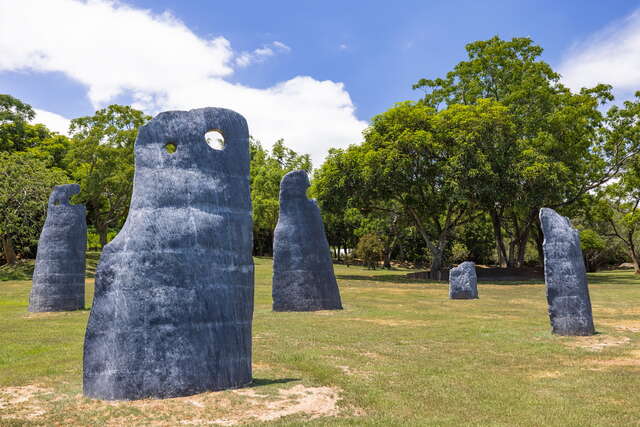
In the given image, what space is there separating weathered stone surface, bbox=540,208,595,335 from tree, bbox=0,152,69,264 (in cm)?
2712

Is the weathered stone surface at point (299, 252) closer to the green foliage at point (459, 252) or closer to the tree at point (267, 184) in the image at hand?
the tree at point (267, 184)

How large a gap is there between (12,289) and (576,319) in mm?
23548

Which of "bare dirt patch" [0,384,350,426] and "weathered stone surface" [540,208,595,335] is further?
"weathered stone surface" [540,208,595,335]

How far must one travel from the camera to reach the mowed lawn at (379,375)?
6.39 m

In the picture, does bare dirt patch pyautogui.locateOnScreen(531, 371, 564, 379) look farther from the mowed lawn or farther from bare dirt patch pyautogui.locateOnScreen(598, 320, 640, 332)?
bare dirt patch pyautogui.locateOnScreen(598, 320, 640, 332)


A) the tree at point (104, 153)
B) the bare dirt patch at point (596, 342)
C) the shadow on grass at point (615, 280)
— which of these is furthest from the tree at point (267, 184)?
the bare dirt patch at point (596, 342)

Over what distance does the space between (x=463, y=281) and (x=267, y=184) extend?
34479 mm

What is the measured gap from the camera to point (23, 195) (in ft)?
101

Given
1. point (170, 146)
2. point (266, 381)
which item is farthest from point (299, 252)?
point (266, 381)

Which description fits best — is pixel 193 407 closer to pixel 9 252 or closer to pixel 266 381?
pixel 266 381

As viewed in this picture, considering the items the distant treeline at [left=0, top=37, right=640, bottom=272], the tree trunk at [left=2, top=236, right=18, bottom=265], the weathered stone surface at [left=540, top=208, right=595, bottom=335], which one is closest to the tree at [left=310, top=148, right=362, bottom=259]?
the distant treeline at [left=0, top=37, right=640, bottom=272]

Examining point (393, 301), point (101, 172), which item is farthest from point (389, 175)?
point (101, 172)

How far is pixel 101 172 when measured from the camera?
36.7 m

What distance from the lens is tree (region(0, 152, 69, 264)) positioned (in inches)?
1185
